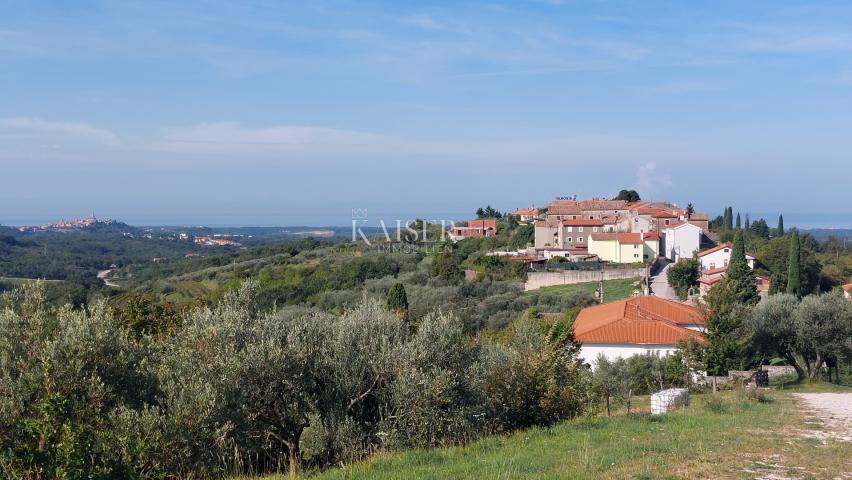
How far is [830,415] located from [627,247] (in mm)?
44910

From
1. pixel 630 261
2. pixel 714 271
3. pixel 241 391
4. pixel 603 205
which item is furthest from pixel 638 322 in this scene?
pixel 603 205

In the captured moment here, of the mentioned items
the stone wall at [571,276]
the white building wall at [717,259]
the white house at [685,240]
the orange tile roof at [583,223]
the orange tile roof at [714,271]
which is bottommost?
the stone wall at [571,276]

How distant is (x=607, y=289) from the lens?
158 feet

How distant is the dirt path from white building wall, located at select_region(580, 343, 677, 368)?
981 cm

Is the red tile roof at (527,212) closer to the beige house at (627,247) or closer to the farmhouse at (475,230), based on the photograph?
the farmhouse at (475,230)

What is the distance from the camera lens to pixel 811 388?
21.9 metres

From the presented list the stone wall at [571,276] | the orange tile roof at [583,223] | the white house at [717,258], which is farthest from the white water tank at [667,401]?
the orange tile roof at [583,223]

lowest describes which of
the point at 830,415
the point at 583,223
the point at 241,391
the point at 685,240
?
the point at 830,415

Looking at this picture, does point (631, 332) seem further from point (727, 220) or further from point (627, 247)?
point (727, 220)

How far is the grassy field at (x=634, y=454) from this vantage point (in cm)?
804

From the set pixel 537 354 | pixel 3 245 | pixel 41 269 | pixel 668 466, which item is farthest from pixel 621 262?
pixel 3 245

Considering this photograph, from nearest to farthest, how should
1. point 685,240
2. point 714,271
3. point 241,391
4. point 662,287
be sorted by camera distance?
1. point 241,391
2. point 714,271
3. point 662,287
4. point 685,240

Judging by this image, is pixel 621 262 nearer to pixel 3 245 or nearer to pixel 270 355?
pixel 270 355

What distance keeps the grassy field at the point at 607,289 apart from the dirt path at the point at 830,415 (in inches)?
1088
